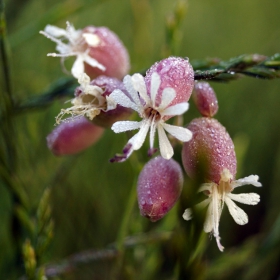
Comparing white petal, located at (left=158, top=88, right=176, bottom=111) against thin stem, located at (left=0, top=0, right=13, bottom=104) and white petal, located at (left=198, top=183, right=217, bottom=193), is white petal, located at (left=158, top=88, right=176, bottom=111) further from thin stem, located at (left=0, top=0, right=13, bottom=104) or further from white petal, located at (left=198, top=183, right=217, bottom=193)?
thin stem, located at (left=0, top=0, right=13, bottom=104)

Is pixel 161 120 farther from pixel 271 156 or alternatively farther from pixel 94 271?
pixel 271 156

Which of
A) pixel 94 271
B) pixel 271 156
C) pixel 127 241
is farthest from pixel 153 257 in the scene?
pixel 271 156

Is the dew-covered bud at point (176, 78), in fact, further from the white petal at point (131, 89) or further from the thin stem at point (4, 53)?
the thin stem at point (4, 53)

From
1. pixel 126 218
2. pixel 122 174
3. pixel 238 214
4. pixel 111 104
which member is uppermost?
pixel 111 104

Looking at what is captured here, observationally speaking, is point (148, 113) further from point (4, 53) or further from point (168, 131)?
point (4, 53)

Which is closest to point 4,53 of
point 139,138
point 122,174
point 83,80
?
point 83,80
